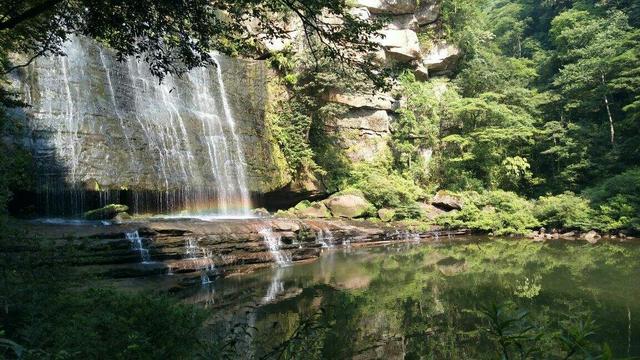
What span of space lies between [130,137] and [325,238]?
7.27 metres

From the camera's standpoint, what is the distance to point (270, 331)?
5.85m

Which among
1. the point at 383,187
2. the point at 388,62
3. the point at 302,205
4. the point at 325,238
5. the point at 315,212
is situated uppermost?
the point at 388,62

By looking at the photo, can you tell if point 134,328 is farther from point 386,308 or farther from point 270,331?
point 386,308

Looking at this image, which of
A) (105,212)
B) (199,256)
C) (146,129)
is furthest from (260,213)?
(199,256)

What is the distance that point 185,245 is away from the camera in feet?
35.0

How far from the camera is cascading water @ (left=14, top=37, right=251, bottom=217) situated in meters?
12.5

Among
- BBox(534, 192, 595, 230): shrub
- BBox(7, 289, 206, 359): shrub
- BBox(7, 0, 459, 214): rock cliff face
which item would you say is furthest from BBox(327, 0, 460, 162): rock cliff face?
BBox(7, 289, 206, 359): shrub

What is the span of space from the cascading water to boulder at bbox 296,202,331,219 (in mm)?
2259

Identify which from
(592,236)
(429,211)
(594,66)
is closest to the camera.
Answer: (592,236)

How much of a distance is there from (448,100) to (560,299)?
20726 mm

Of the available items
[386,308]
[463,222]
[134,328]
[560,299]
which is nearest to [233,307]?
[386,308]

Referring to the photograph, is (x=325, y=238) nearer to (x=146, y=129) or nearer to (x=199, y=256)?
(x=199, y=256)

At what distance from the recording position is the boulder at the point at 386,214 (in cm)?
1920

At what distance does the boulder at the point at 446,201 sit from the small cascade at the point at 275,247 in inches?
429
